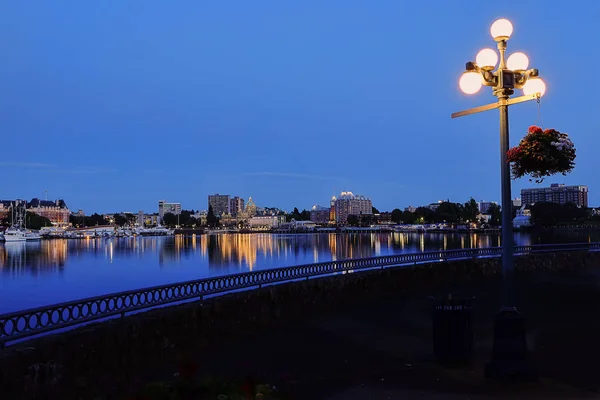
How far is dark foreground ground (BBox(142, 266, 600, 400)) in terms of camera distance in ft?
27.2

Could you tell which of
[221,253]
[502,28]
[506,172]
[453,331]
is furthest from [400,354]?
[221,253]

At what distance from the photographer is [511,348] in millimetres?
8445

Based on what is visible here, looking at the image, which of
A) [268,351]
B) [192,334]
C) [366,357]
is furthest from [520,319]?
[192,334]

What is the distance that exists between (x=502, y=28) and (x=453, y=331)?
5491 millimetres

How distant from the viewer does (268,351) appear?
12953mm

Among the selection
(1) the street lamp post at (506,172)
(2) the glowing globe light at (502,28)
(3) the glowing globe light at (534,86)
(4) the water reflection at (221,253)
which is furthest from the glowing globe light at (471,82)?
(4) the water reflection at (221,253)

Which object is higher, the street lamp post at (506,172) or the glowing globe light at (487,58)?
the glowing globe light at (487,58)

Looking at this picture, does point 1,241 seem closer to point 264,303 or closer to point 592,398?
point 264,303

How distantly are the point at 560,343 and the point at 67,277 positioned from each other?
5072 cm

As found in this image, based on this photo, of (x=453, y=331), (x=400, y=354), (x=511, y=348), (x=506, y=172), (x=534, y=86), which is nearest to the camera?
(x=511, y=348)

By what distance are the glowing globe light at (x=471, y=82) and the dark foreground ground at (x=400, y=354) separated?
16.0 ft

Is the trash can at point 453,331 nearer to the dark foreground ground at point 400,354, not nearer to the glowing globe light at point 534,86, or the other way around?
the dark foreground ground at point 400,354

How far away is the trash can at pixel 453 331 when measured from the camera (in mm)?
9766

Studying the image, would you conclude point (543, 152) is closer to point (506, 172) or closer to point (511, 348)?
point (506, 172)
